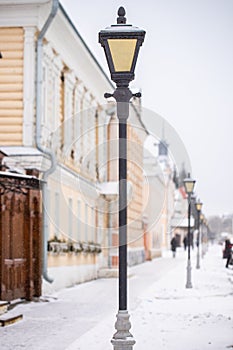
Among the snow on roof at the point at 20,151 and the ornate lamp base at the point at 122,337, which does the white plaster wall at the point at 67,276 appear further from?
the ornate lamp base at the point at 122,337

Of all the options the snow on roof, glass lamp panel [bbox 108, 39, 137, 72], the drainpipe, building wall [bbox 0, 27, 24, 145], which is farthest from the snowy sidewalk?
building wall [bbox 0, 27, 24, 145]

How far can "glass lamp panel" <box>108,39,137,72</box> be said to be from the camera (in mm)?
7629

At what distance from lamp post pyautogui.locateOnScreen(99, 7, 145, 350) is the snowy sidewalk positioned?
295cm

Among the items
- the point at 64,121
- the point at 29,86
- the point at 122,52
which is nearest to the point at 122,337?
the point at 122,52

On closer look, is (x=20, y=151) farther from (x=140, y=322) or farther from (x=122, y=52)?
(x=122, y=52)

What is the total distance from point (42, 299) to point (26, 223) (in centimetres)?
166

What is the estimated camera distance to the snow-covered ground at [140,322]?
36.3 ft

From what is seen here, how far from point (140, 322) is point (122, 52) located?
667 cm

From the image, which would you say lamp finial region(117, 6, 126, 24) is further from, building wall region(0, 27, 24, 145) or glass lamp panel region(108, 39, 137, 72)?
building wall region(0, 27, 24, 145)

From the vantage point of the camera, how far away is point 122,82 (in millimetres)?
7828

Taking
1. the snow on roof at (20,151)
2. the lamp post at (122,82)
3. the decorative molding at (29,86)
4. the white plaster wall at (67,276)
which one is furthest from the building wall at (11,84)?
the lamp post at (122,82)

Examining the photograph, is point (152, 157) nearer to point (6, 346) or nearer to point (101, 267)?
point (101, 267)

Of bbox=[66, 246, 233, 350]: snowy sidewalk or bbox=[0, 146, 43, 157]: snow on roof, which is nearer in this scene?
bbox=[66, 246, 233, 350]: snowy sidewalk

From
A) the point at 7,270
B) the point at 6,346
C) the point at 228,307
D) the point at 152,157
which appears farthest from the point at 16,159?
the point at 152,157
